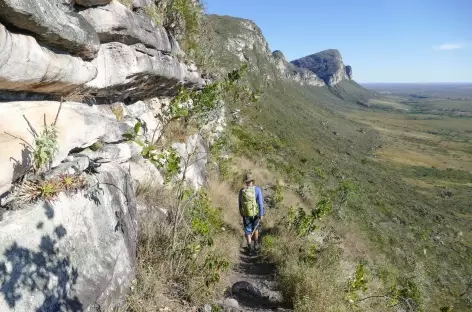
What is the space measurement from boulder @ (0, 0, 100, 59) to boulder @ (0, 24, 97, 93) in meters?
0.11

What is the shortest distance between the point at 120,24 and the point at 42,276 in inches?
155

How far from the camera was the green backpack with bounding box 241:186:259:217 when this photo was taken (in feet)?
27.0

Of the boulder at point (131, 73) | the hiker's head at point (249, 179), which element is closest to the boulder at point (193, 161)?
the hiker's head at point (249, 179)

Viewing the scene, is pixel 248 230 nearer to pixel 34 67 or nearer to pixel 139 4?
pixel 139 4

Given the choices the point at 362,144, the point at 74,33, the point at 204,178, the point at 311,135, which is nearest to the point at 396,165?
the point at 362,144

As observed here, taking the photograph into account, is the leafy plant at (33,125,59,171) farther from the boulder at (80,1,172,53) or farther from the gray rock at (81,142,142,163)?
the boulder at (80,1,172,53)

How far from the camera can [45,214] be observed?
12.1 feet

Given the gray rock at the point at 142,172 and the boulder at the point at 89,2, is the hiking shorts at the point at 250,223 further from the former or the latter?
the boulder at the point at 89,2

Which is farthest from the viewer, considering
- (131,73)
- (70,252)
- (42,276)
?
(131,73)

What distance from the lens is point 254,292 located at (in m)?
6.29

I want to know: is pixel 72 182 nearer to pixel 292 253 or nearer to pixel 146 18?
pixel 146 18

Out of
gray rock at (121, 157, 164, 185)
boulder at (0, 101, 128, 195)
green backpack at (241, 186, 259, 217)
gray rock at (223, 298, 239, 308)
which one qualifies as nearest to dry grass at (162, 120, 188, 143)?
gray rock at (121, 157, 164, 185)

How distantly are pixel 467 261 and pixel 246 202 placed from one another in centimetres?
3383

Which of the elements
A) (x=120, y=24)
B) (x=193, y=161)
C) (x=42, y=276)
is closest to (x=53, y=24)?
(x=120, y=24)
